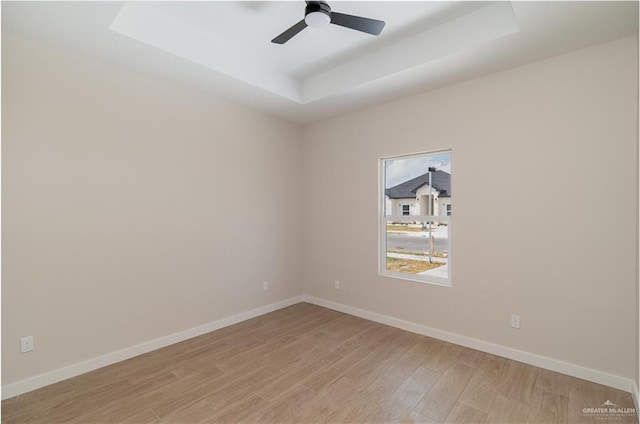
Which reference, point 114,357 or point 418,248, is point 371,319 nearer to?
point 418,248

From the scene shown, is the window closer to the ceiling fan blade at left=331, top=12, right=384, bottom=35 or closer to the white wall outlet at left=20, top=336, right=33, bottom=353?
the ceiling fan blade at left=331, top=12, right=384, bottom=35

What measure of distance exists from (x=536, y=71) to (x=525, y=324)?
7.54 feet

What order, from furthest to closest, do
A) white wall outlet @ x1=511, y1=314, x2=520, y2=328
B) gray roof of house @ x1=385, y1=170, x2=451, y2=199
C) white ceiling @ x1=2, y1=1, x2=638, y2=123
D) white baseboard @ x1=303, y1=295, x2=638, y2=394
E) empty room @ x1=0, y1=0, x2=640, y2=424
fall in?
1. gray roof of house @ x1=385, y1=170, x2=451, y2=199
2. white wall outlet @ x1=511, y1=314, x2=520, y2=328
3. white baseboard @ x1=303, y1=295, x2=638, y2=394
4. empty room @ x1=0, y1=0, x2=640, y2=424
5. white ceiling @ x1=2, y1=1, x2=638, y2=123

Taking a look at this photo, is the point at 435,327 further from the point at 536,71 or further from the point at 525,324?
the point at 536,71

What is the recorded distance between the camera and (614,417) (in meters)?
2.07

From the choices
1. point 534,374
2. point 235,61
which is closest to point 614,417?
point 534,374

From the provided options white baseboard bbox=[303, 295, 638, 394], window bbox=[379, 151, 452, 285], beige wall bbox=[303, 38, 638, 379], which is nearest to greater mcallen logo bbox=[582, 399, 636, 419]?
white baseboard bbox=[303, 295, 638, 394]

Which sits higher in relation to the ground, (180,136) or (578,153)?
(180,136)

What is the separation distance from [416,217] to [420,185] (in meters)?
0.38

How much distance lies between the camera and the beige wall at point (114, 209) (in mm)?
2396

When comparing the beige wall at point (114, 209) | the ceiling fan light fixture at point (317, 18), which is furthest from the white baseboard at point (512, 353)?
the ceiling fan light fixture at point (317, 18)

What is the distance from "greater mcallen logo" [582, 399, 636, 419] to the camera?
6.86 ft

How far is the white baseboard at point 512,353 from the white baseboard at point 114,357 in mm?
1559

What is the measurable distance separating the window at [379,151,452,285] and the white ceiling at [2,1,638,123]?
863 millimetres
